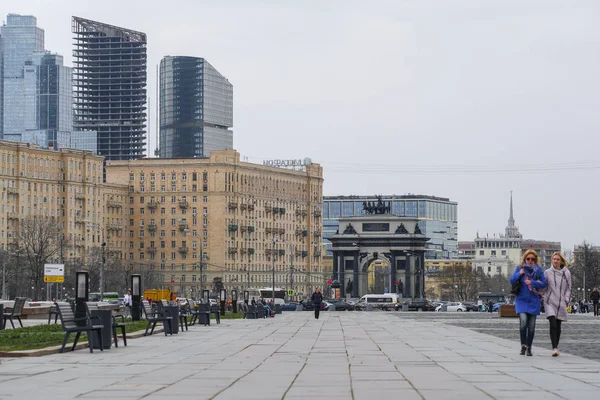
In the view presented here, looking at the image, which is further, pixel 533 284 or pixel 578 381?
→ pixel 533 284

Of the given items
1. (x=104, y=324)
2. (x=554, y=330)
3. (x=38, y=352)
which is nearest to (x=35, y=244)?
(x=104, y=324)

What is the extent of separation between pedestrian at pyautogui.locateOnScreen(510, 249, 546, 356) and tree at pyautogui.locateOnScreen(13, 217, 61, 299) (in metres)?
130

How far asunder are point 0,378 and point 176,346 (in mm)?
11983

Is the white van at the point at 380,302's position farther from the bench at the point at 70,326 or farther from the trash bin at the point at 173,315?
the bench at the point at 70,326

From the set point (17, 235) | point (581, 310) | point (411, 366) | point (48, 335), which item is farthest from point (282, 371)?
point (17, 235)

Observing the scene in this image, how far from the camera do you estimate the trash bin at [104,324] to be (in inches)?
1259

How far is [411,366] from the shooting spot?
26.5 m

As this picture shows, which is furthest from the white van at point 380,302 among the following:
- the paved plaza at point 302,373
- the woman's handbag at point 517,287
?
the woman's handbag at point 517,287

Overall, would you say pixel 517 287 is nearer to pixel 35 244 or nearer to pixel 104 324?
pixel 104 324

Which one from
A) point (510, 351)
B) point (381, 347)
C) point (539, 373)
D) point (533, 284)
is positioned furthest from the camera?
point (381, 347)

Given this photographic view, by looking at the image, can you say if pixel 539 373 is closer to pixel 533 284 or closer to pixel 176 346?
pixel 533 284

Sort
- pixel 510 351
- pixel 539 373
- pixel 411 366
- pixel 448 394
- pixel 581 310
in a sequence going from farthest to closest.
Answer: pixel 581 310 → pixel 510 351 → pixel 411 366 → pixel 539 373 → pixel 448 394

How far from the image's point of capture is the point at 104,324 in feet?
106

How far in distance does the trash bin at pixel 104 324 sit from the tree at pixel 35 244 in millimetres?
125272
